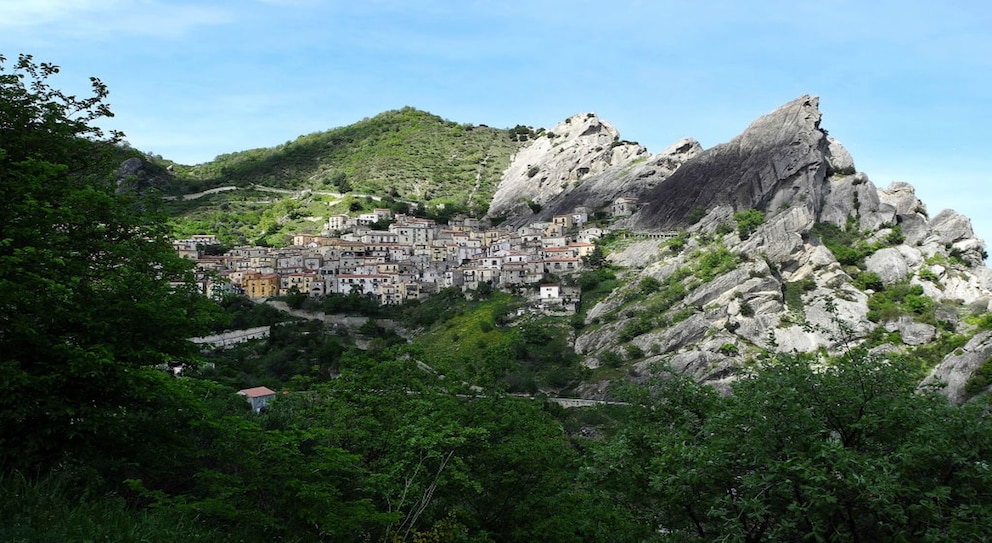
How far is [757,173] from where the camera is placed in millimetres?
89562

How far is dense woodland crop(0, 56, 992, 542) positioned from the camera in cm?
930

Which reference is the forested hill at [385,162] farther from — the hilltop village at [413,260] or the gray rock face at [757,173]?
the gray rock face at [757,173]

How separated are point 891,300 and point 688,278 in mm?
18603

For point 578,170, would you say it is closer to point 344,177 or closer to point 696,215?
point 696,215

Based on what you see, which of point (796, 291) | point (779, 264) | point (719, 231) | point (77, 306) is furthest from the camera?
point (719, 231)

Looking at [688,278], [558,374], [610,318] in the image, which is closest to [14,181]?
[558,374]

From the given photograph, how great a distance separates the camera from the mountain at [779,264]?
196ft

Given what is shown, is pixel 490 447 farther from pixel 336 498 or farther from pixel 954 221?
pixel 954 221

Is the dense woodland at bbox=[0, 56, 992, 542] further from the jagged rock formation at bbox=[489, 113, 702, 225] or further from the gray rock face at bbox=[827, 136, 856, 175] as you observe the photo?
the jagged rock formation at bbox=[489, 113, 702, 225]

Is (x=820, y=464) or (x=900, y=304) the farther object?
(x=900, y=304)

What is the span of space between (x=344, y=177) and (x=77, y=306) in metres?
131

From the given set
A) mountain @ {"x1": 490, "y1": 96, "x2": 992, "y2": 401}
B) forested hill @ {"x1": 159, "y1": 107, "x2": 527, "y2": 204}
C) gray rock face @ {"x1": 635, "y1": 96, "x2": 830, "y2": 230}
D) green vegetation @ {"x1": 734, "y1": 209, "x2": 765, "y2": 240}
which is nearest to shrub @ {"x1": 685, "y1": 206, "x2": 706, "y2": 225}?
mountain @ {"x1": 490, "y1": 96, "x2": 992, "y2": 401}

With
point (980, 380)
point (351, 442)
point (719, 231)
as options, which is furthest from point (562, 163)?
point (351, 442)

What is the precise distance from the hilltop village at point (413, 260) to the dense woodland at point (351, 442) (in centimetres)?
6024
